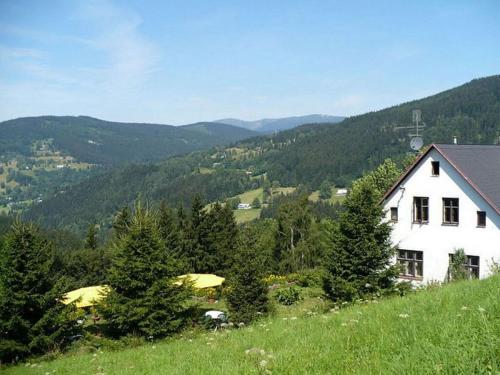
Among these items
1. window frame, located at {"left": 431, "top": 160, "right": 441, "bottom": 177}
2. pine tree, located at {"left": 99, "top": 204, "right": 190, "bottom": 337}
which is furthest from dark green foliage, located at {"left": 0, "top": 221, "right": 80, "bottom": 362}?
window frame, located at {"left": 431, "top": 160, "right": 441, "bottom": 177}

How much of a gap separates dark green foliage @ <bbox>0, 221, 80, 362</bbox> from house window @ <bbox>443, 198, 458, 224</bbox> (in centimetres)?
2218

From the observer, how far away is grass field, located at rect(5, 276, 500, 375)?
4895 millimetres

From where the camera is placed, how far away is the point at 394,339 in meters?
5.98

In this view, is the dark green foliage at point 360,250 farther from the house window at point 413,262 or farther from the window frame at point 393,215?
the window frame at point 393,215

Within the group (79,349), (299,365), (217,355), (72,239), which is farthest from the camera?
(72,239)

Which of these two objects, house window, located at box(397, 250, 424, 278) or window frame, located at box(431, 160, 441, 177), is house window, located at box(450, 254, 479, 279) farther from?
window frame, located at box(431, 160, 441, 177)

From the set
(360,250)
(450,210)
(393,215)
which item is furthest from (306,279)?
(360,250)

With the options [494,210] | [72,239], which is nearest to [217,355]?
[494,210]

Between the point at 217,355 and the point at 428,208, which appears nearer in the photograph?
the point at 217,355

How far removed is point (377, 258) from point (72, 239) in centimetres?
12368

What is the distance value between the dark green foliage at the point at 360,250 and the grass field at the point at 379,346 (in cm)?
1161

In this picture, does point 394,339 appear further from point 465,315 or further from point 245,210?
point 245,210

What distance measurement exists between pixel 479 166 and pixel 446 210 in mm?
3542

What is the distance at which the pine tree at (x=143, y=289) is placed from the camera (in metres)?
19.7
